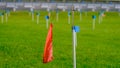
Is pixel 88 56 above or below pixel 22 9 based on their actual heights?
above

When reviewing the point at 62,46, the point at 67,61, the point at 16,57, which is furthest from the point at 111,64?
the point at 62,46

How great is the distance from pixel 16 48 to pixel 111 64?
189 inches

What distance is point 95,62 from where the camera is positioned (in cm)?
1224

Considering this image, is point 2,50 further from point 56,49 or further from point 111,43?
point 111,43

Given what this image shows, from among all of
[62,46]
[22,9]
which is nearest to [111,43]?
[62,46]

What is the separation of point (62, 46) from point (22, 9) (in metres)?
37.1

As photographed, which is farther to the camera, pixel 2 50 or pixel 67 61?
pixel 2 50

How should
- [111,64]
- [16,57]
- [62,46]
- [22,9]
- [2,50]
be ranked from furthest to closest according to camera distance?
[22,9], [62,46], [2,50], [16,57], [111,64]

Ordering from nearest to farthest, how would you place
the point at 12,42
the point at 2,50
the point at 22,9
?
1. the point at 2,50
2. the point at 12,42
3. the point at 22,9

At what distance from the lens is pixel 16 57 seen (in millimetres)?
13109

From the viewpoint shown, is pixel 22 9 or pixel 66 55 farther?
pixel 22 9

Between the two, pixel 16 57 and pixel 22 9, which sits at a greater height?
pixel 16 57

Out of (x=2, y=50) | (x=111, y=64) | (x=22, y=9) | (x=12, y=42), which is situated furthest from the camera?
(x=22, y=9)

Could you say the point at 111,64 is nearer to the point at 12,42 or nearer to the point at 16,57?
the point at 16,57
